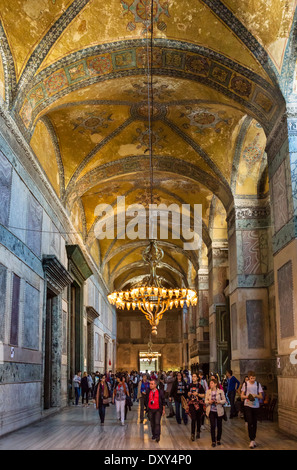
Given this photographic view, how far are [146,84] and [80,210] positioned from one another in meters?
6.94

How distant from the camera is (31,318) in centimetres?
986

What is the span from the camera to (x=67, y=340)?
14102 mm

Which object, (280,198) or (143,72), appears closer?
(280,198)

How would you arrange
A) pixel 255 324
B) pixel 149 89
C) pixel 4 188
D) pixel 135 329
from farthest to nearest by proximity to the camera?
pixel 135 329 → pixel 255 324 → pixel 149 89 → pixel 4 188

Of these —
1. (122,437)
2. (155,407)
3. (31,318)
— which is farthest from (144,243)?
(155,407)

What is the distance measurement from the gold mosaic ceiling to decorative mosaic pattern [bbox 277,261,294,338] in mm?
2903

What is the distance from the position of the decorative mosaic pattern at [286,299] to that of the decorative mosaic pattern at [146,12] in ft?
15.9

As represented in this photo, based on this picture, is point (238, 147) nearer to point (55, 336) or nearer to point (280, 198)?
point (280, 198)

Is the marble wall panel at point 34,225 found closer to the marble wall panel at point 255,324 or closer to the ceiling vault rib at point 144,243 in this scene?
the marble wall panel at point 255,324

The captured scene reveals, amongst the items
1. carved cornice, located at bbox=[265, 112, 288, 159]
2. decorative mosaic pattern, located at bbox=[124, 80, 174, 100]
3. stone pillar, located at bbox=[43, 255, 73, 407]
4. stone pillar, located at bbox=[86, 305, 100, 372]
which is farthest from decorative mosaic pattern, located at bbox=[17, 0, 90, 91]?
stone pillar, located at bbox=[86, 305, 100, 372]

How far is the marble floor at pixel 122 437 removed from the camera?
6.90m

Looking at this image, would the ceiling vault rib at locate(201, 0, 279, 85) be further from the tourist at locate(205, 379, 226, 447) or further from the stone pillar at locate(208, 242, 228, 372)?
the stone pillar at locate(208, 242, 228, 372)

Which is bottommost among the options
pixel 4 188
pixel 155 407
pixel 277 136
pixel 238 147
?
pixel 155 407

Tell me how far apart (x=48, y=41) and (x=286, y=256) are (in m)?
5.57
